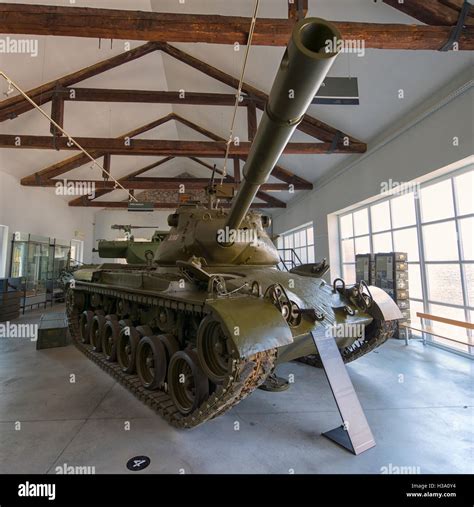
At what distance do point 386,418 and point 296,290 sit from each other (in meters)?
1.73

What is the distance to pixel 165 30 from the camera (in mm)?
4801

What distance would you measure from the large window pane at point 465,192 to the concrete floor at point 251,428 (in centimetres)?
307

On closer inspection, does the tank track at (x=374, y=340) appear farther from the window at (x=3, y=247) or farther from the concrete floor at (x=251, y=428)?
the window at (x=3, y=247)

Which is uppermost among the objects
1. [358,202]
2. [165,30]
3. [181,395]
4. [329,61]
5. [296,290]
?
[165,30]

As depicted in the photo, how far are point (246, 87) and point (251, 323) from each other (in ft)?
26.5

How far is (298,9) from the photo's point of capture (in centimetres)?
468

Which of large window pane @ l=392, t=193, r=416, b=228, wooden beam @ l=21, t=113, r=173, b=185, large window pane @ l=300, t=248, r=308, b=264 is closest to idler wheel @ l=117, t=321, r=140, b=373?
large window pane @ l=392, t=193, r=416, b=228

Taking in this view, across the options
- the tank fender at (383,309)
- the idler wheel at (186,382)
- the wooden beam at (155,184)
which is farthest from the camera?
the wooden beam at (155,184)

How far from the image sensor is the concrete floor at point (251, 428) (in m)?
2.69

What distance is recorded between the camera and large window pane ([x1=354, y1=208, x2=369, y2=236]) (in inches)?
373

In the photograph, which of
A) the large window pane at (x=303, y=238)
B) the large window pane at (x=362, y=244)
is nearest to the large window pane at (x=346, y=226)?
the large window pane at (x=362, y=244)

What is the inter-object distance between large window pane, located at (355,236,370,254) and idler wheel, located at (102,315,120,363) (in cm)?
752
